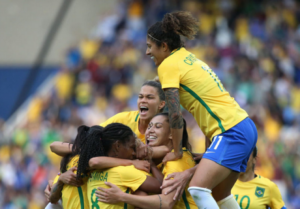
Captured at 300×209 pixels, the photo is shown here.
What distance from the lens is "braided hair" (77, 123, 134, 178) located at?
14.4ft

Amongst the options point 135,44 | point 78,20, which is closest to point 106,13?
point 78,20

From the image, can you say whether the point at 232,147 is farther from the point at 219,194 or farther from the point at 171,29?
the point at 171,29

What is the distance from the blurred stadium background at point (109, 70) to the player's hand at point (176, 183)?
5.02m

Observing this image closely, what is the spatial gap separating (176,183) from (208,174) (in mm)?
299

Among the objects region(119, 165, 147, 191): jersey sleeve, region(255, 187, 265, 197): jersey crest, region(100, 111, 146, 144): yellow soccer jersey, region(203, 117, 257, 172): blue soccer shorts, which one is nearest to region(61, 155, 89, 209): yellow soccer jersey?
region(119, 165, 147, 191): jersey sleeve

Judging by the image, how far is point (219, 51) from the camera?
12.6 metres

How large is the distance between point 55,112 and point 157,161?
30.0ft

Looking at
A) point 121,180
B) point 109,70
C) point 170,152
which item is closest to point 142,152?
point 170,152

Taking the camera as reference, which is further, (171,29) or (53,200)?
(53,200)

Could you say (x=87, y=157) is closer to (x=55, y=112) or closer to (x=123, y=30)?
(x=55, y=112)

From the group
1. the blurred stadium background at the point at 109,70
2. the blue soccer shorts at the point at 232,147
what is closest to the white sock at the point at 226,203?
the blue soccer shorts at the point at 232,147

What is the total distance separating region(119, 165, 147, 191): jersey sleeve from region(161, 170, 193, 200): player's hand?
221mm

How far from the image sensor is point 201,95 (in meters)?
4.46

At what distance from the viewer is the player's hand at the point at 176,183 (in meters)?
4.33
